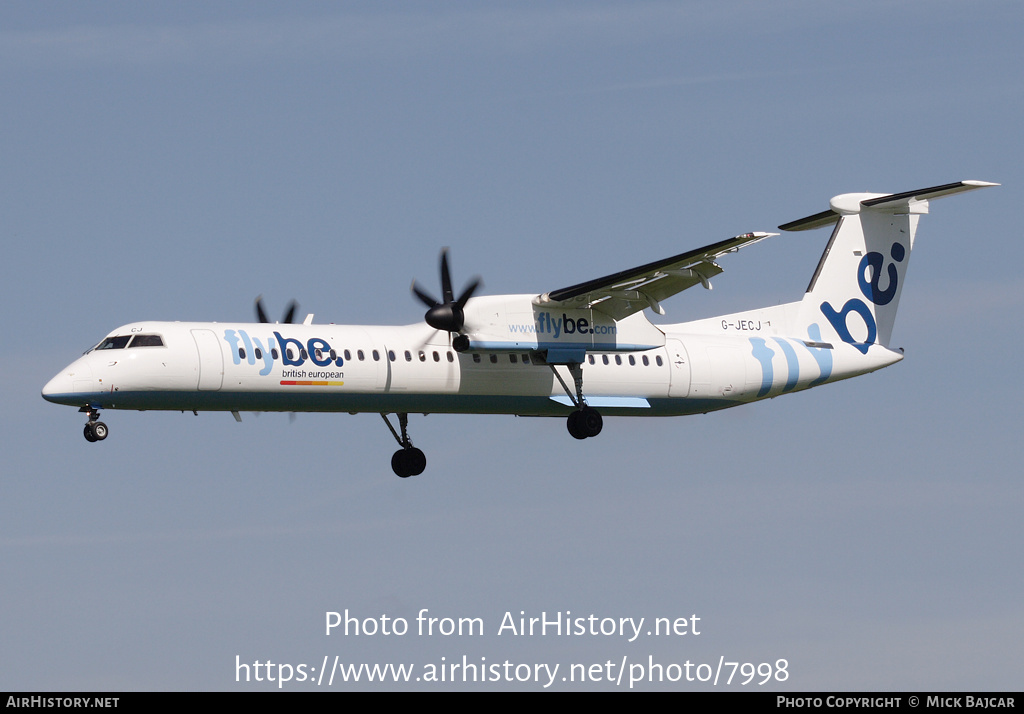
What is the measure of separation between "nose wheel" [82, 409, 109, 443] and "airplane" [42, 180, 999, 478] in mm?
23

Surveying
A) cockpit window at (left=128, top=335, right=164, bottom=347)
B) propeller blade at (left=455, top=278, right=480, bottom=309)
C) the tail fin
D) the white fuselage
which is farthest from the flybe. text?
the tail fin

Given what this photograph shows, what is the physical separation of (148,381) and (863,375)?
48.2ft

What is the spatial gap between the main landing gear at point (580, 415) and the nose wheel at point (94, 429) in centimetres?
816

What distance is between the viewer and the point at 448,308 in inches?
1067

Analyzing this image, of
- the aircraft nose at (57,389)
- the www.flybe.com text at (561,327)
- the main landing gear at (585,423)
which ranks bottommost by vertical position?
the main landing gear at (585,423)

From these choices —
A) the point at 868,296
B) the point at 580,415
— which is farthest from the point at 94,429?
the point at 868,296

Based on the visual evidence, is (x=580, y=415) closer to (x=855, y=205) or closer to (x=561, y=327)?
(x=561, y=327)

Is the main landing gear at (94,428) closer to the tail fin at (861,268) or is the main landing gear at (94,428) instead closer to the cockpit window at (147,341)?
the cockpit window at (147,341)

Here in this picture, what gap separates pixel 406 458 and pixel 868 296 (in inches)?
398

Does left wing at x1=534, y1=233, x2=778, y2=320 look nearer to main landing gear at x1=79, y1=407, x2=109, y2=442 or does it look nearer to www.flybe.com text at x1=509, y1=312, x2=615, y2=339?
www.flybe.com text at x1=509, y1=312, x2=615, y2=339

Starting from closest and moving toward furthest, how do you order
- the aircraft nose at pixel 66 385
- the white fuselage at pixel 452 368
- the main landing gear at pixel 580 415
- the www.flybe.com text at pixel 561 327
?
the aircraft nose at pixel 66 385
the white fuselage at pixel 452 368
the www.flybe.com text at pixel 561 327
the main landing gear at pixel 580 415

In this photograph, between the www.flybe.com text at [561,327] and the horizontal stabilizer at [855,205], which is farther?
the horizontal stabilizer at [855,205]

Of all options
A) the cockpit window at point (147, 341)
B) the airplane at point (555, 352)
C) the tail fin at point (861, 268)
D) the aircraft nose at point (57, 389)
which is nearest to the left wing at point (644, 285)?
the airplane at point (555, 352)

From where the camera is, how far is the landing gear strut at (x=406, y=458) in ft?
98.4
